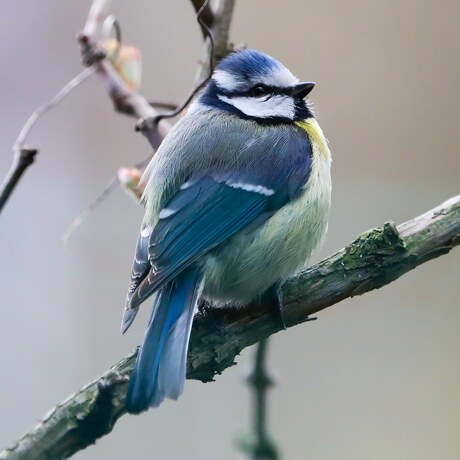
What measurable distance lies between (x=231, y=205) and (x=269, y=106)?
0.24 metres

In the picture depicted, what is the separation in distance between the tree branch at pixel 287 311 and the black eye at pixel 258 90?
348 mm

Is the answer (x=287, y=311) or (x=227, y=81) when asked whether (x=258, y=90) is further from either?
(x=287, y=311)

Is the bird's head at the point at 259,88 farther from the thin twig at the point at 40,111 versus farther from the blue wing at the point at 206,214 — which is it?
the thin twig at the point at 40,111

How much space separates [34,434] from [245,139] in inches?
20.9

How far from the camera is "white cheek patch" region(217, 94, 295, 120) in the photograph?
1.28 meters

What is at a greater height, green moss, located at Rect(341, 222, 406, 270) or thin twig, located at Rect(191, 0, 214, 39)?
thin twig, located at Rect(191, 0, 214, 39)

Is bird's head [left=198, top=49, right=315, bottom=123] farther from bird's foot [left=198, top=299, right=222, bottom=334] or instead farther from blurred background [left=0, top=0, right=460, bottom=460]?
blurred background [left=0, top=0, right=460, bottom=460]

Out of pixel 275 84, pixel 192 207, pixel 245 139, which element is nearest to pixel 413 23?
pixel 275 84

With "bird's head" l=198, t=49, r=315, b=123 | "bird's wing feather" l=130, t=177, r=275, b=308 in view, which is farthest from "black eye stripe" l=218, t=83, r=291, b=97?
"bird's wing feather" l=130, t=177, r=275, b=308

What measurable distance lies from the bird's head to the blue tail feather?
13.2 inches

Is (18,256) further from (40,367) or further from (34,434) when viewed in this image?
(34,434)

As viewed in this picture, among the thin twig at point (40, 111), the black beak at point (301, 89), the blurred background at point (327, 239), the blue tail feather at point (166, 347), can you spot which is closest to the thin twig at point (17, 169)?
the thin twig at point (40, 111)

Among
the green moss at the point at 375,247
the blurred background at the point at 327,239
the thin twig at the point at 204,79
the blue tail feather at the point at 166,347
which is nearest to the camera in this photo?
the blue tail feather at the point at 166,347

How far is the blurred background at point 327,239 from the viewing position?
1.77 m
